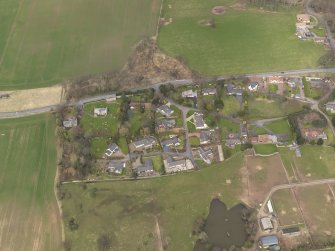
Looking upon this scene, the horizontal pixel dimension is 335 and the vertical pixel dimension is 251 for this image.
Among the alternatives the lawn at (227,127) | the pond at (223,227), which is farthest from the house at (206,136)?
the pond at (223,227)

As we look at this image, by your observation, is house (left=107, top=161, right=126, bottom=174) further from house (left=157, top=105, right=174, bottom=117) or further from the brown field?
the brown field

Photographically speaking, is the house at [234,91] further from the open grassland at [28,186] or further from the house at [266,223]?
the open grassland at [28,186]

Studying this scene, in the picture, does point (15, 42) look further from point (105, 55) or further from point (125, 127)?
point (125, 127)

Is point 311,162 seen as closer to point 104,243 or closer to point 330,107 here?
point 330,107

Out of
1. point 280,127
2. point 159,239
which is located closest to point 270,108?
point 280,127

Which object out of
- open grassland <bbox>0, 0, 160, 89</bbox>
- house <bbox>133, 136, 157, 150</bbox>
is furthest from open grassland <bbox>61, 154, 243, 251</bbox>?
open grassland <bbox>0, 0, 160, 89</bbox>

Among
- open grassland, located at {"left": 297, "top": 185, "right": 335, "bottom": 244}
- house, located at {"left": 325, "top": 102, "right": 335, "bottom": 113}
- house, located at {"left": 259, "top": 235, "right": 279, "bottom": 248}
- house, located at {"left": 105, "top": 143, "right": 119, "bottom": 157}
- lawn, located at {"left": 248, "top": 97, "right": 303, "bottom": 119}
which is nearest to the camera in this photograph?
house, located at {"left": 259, "top": 235, "right": 279, "bottom": 248}

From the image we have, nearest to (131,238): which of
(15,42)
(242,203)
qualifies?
(242,203)
